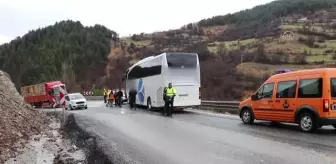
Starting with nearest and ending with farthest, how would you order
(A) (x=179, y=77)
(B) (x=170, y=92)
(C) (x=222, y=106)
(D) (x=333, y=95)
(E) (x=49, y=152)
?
(E) (x=49, y=152) < (D) (x=333, y=95) < (B) (x=170, y=92) < (A) (x=179, y=77) < (C) (x=222, y=106)

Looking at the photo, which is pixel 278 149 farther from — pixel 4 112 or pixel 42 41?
pixel 42 41

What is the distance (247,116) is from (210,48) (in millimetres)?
61798

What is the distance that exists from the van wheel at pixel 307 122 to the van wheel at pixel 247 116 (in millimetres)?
2899

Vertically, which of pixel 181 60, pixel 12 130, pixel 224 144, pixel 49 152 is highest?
pixel 181 60

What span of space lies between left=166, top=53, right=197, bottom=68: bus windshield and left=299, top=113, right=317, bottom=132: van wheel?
11.7 m

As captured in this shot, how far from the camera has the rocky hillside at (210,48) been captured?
5691cm

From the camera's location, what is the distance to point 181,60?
24.2 meters

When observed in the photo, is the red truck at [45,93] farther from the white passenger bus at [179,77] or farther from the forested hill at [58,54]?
the forested hill at [58,54]

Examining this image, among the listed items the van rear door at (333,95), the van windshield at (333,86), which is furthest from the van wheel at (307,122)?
the van windshield at (333,86)

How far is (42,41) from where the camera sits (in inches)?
4309

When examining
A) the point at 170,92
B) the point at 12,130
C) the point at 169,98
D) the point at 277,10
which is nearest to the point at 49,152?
the point at 12,130

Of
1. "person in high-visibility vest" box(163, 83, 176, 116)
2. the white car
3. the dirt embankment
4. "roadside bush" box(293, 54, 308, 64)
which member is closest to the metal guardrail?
"person in high-visibility vest" box(163, 83, 176, 116)

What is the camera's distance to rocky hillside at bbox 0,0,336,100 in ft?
187

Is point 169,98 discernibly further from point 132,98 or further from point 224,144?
point 224,144
